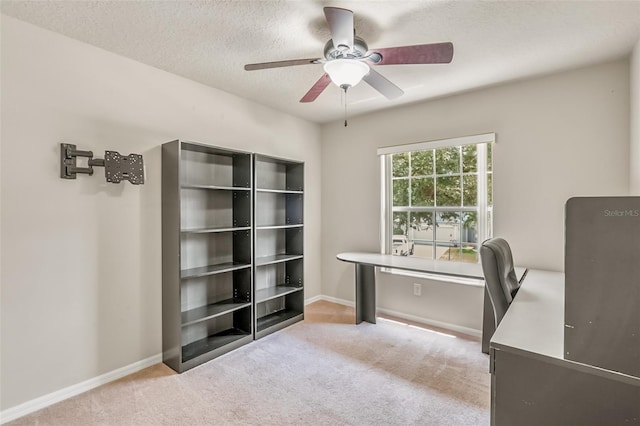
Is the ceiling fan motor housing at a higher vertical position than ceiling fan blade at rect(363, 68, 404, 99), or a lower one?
higher

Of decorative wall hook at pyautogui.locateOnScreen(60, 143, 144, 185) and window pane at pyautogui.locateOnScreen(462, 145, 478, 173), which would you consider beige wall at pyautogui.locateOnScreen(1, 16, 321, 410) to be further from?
window pane at pyautogui.locateOnScreen(462, 145, 478, 173)

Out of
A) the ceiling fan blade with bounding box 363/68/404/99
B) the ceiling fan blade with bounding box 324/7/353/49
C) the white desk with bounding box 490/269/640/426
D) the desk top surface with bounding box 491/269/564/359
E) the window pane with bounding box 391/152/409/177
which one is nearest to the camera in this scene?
the white desk with bounding box 490/269/640/426

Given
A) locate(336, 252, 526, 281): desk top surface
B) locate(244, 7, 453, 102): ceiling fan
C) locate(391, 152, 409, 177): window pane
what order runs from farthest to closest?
locate(391, 152, 409, 177): window pane < locate(336, 252, 526, 281): desk top surface < locate(244, 7, 453, 102): ceiling fan

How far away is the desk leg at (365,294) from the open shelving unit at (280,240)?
2.19 ft

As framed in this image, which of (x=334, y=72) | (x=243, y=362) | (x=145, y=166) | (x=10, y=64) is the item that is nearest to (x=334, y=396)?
(x=243, y=362)

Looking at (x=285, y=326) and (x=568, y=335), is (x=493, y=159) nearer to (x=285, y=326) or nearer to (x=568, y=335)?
(x=568, y=335)

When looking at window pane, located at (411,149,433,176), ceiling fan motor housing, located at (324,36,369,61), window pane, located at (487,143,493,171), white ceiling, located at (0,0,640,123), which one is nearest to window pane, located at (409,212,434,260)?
window pane, located at (411,149,433,176)

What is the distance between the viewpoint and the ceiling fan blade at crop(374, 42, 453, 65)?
1661mm

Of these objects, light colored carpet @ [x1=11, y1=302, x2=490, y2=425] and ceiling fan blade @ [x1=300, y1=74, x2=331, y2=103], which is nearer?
light colored carpet @ [x1=11, y1=302, x2=490, y2=425]

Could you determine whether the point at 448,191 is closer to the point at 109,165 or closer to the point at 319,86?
the point at 319,86

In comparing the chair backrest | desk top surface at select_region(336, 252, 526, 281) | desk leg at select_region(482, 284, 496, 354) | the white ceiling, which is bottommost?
desk leg at select_region(482, 284, 496, 354)

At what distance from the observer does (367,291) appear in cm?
348

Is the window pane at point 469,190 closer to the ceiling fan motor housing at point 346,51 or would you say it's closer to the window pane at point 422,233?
the window pane at point 422,233

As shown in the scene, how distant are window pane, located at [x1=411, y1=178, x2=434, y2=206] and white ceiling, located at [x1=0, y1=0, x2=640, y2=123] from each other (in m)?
1.16
